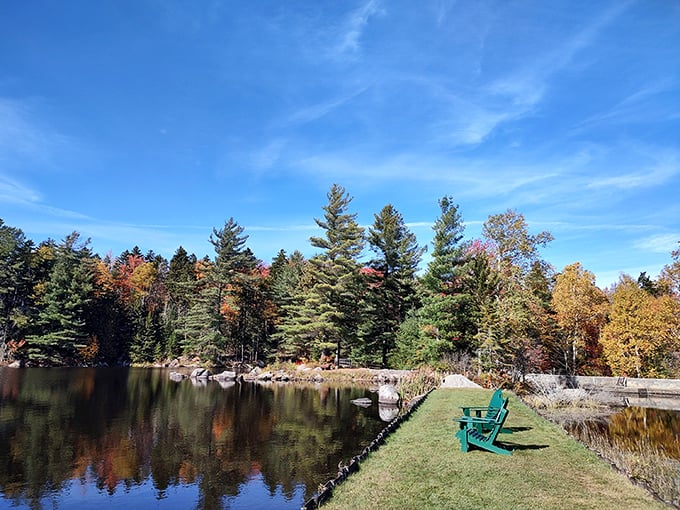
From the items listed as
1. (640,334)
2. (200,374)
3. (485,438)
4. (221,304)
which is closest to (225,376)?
→ (200,374)

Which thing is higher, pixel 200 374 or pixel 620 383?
pixel 620 383

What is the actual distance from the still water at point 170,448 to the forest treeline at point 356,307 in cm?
1098

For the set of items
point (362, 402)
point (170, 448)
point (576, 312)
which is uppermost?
point (576, 312)

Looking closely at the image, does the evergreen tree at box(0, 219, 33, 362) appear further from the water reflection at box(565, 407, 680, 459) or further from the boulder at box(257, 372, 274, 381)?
the water reflection at box(565, 407, 680, 459)

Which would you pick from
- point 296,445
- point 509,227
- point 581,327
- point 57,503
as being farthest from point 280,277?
point 57,503

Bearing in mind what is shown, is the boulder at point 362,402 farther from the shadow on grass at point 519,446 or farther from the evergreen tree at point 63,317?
the evergreen tree at point 63,317

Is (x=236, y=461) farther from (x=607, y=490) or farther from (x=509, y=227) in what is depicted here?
(x=509, y=227)

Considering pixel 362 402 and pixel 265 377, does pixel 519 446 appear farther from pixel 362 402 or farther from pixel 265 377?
pixel 265 377

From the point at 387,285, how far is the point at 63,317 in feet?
105

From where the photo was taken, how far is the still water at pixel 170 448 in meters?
8.95

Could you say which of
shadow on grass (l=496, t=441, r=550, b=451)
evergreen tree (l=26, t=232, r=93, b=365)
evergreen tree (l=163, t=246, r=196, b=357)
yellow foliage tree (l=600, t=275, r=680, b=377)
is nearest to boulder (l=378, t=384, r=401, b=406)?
shadow on grass (l=496, t=441, r=550, b=451)

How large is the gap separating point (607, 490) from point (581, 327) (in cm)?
2893

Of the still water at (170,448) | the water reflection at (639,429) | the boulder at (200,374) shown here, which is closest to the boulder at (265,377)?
the boulder at (200,374)

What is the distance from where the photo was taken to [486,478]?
722 cm
